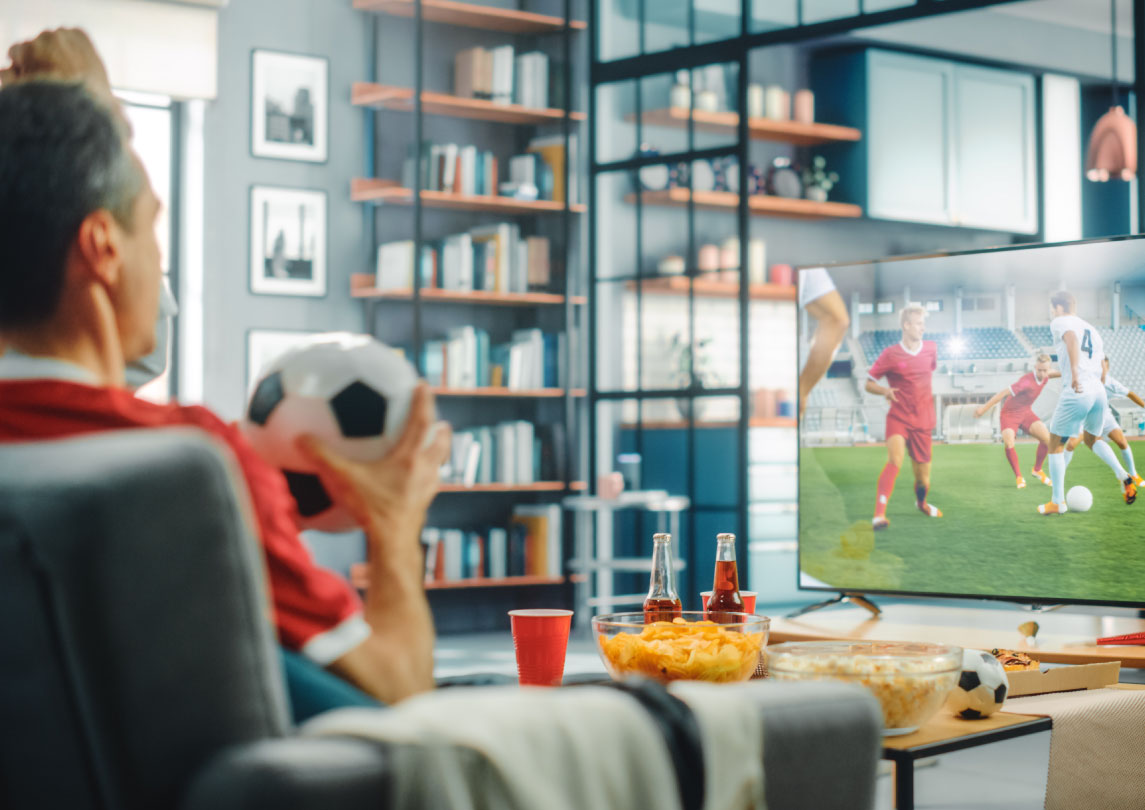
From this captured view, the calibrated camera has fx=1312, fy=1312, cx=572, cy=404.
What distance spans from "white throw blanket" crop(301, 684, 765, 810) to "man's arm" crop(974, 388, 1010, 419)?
2298mm

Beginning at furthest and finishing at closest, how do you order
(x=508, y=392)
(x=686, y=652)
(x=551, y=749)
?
(x=508, y=392) → (x=686, y=652) → (x=551, y=749)

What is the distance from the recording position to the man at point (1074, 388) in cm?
291

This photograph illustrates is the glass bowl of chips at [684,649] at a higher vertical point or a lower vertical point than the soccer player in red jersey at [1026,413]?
lower

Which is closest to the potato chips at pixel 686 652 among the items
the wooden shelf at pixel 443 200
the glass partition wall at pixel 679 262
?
the glass partition wall at pixel 679 262

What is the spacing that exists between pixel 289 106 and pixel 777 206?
2761 mm

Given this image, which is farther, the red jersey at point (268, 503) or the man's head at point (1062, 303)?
the man's head at point (1062, 303)

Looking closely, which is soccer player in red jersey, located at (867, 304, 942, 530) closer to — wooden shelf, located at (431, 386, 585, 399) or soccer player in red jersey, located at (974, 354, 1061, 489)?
soccer player in red jersey, located at (974, 354, 1061, 489)

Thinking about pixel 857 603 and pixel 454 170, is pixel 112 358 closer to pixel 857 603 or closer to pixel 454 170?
pixel 857 603

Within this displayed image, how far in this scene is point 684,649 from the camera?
1.59m

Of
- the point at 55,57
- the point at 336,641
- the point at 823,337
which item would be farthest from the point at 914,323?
the point at 336,641

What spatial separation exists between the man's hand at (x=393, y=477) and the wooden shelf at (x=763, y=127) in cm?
516

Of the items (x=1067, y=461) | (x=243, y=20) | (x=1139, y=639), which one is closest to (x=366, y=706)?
(x=1139, y=639)

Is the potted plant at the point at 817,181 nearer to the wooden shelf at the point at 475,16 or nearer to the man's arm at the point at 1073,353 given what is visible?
the wooden shelf at the point at 475,16

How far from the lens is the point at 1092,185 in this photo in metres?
8.61
